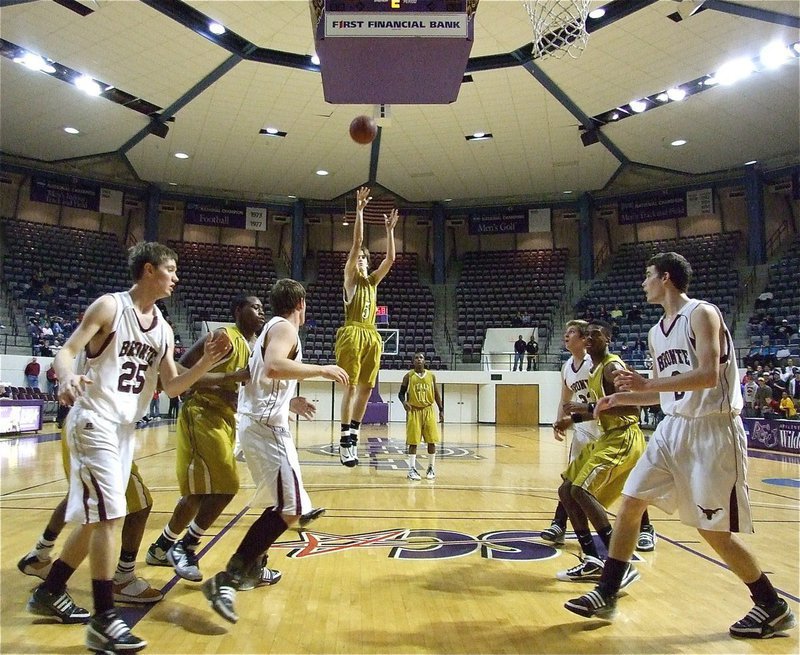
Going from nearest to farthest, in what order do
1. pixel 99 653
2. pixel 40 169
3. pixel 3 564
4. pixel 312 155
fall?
pixel 99 653 → pixel 3 564 → pixel 312 155 → pixel 40 169

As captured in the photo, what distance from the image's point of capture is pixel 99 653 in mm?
2760

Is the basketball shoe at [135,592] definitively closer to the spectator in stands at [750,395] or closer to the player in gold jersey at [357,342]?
the player in gold jersey at [357,342]

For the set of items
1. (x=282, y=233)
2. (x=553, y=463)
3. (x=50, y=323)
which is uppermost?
(x=282, y=233)

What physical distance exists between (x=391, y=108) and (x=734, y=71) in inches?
349

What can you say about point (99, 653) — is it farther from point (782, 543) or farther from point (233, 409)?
point (782, 543)

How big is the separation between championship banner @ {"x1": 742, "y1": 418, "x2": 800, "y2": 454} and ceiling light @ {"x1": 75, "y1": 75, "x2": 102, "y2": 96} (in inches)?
749

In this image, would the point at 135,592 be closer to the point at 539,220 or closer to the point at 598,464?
Result: the point at 598,464

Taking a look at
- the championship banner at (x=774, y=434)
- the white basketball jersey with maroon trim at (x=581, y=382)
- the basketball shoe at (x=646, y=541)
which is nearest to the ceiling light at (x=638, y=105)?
the championship banner at (x=774, y=434)

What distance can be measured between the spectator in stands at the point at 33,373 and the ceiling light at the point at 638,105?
18.8 metres

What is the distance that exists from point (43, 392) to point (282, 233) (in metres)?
13.0

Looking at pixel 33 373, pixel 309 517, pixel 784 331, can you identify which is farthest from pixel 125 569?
pixel 784 331

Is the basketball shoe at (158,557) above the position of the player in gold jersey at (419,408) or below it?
below

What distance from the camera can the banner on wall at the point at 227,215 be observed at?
26.6 m

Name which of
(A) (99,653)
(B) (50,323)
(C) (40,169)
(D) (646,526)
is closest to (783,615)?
(D) (646,526)
